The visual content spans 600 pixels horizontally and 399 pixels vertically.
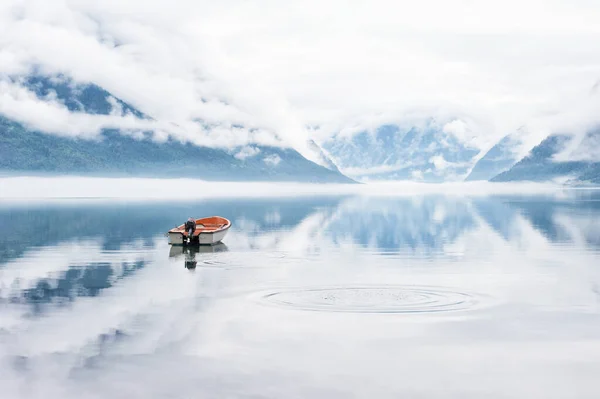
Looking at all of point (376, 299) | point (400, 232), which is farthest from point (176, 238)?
point (376, 299)

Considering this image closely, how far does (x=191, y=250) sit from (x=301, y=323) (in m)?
40.0

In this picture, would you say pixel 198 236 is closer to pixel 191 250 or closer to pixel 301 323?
pixel 191 250

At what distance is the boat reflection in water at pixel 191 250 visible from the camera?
2735 inches

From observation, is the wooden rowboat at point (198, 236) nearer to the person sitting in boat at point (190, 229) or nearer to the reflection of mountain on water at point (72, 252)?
the person sitting in boat at point (190, 229)

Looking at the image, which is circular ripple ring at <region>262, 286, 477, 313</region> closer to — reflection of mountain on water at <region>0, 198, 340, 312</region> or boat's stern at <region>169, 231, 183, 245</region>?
reflection of mountain on water at <region>0, 198, 340, 312</region>

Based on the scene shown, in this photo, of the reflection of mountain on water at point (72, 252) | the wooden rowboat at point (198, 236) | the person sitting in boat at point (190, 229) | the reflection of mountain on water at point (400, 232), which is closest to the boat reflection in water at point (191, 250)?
the reflection of mountain on water at point (72, 252)

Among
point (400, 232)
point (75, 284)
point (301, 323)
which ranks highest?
point (400, 232)

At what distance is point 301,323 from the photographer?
126 ft

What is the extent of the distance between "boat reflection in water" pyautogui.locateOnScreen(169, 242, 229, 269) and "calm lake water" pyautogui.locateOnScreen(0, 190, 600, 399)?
1.60 feet

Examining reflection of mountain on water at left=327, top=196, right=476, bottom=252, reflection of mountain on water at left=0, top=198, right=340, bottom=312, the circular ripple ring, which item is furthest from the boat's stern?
the circular ripple ring

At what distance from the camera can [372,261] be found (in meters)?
Result: 65.6

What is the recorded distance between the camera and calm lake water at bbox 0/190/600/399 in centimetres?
2886

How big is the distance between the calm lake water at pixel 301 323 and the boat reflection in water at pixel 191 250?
488 millimetres

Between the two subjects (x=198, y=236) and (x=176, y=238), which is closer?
(x=176, y=238)
